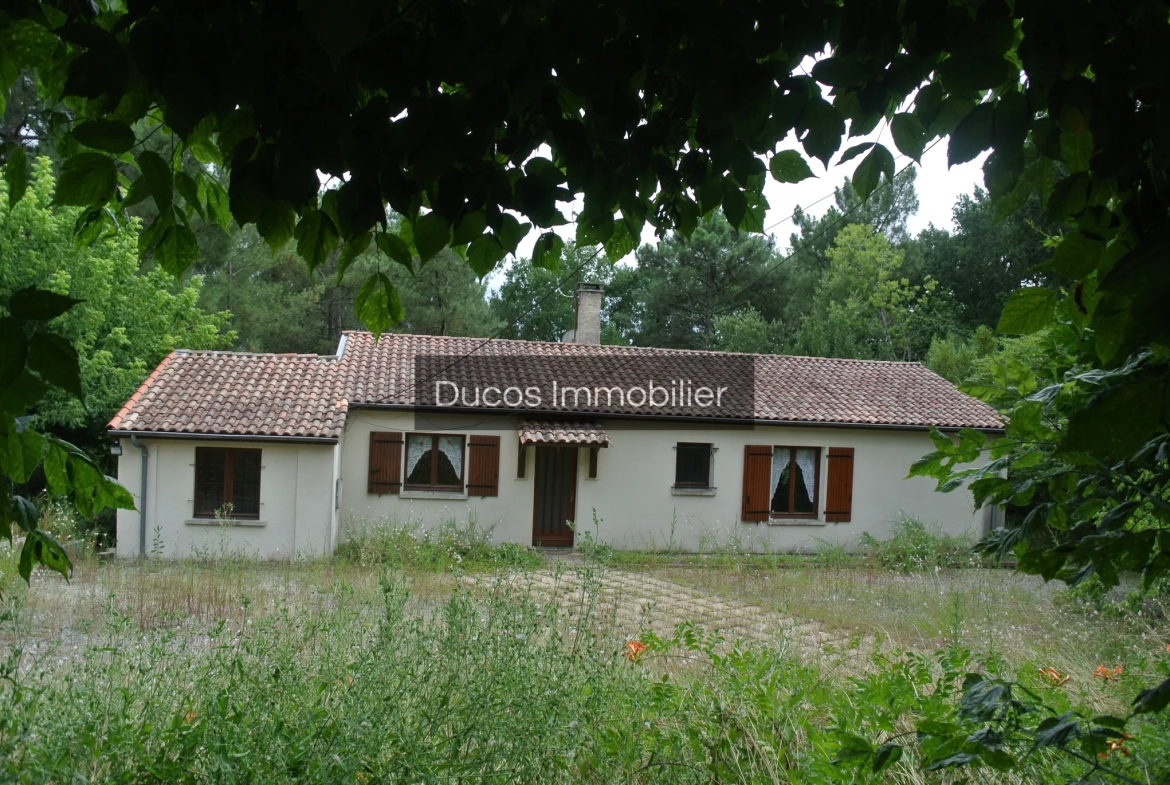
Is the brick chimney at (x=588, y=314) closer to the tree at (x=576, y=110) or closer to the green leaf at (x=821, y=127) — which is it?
the tree at (x=576, y=110)

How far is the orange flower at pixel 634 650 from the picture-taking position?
3.57 meters

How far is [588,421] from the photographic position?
51.0 feet

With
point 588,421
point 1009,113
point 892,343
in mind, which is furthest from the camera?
point 892,343

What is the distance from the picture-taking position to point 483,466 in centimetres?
1505

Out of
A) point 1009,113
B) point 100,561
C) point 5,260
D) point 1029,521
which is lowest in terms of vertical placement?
point 100,561

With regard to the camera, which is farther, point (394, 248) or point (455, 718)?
point (455, 718)

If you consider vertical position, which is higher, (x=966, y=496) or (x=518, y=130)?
(x=518, y=130)

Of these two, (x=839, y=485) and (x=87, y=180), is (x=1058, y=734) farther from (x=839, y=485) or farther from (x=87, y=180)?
(x=839, y=485)

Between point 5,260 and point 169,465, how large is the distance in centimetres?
448

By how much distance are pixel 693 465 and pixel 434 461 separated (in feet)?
15.0

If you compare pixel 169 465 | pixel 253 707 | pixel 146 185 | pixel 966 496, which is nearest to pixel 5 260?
pixel 169 465

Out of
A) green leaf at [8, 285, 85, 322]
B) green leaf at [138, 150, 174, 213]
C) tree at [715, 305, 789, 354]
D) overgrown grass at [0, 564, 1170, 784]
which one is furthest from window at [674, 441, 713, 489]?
green leaf at [8, 285, 85, 322]

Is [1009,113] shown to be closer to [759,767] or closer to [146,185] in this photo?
[146,185]

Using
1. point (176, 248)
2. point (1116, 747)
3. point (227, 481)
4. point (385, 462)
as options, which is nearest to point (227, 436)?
point (227, 481)
